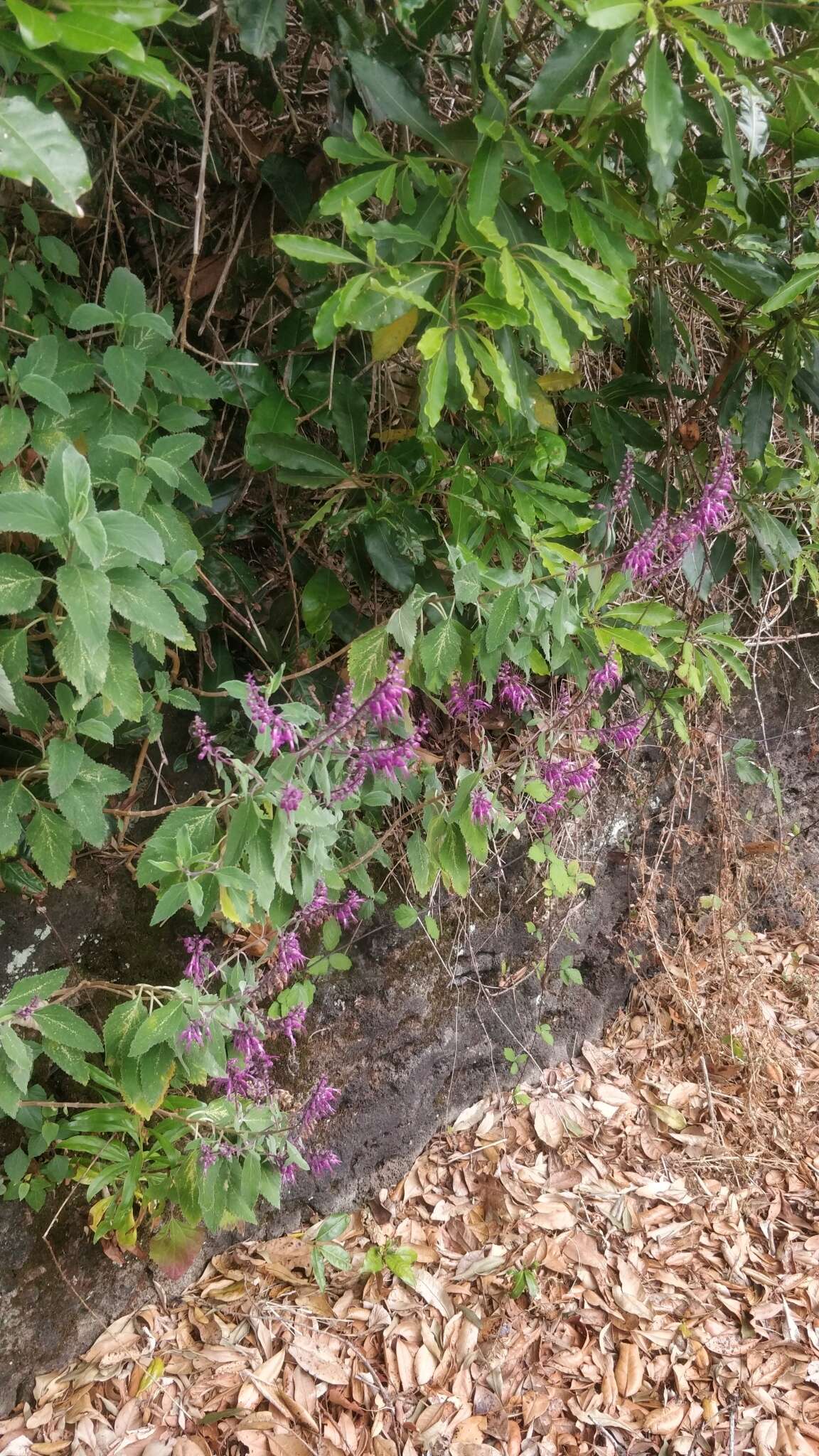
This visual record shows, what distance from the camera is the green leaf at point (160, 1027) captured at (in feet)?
4.51

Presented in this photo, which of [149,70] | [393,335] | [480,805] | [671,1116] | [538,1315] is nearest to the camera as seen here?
[149,70]

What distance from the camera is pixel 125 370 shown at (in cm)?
130

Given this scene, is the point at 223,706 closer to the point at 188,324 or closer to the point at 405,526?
the point at 405,526

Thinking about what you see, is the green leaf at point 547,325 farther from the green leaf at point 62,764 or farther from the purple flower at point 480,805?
the green leaf at point 62,764

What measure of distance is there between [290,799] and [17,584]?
478 millimetres

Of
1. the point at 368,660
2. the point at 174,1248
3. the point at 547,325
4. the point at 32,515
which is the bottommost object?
the point at 174,1248

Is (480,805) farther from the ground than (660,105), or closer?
closer

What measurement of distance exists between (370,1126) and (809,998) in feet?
5.36

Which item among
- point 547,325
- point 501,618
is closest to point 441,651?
point 501,618

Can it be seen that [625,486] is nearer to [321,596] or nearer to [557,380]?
[557,380]

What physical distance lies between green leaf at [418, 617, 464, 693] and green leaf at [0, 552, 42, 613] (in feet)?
2.02

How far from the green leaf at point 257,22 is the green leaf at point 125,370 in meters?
0.43

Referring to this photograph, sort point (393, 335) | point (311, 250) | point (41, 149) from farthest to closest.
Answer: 1. point (393, 335)
2. point (311, 250)
3. point (41, 149)

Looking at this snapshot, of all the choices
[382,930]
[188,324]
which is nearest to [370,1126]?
[382,930]
